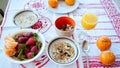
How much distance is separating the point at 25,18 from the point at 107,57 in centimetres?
49

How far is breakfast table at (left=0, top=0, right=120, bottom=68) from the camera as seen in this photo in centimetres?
85

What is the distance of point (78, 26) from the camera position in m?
1.02

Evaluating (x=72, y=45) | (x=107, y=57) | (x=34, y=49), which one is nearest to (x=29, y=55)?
(x=34, y=49)

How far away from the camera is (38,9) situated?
1.11 metres

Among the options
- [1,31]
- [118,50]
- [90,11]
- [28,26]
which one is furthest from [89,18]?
[1,31]

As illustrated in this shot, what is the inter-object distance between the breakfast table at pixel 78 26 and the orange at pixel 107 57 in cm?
3

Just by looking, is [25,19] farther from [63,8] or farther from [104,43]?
[104,43]

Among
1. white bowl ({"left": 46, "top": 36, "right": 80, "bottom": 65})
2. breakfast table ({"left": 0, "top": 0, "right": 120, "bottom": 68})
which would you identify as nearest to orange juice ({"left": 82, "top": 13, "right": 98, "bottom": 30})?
breakfast table ({"left": 0, "top": 0, "right": 120, "bottom": 68})

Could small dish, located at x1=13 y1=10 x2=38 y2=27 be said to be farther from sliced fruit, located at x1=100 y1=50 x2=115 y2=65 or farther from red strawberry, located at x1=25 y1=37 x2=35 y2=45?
sliced fruit, located at x1=100 y1=50 x2=115 y2=65

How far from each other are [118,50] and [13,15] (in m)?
0.58

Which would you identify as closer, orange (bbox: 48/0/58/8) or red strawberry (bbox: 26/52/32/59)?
red strawberry (bbox: 26/52/32/59)

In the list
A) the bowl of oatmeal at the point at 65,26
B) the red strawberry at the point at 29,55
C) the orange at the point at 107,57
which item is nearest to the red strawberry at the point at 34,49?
the red strawberry at the point at 29,55

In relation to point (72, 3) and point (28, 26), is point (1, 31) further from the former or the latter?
point (72, 3)

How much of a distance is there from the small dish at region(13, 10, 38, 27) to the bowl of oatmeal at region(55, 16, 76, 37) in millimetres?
139
